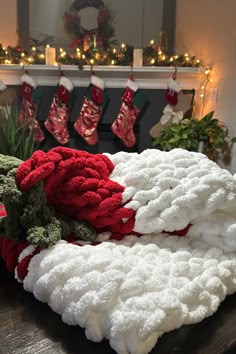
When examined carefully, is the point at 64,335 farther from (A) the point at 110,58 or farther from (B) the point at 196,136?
(A) the point at 110,58

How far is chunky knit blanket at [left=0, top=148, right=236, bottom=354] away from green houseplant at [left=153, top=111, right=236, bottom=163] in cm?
165

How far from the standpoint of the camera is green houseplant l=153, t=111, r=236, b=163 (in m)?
2.19

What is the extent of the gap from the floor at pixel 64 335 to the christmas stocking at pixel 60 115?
2.22 metres

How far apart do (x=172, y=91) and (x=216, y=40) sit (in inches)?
16.5

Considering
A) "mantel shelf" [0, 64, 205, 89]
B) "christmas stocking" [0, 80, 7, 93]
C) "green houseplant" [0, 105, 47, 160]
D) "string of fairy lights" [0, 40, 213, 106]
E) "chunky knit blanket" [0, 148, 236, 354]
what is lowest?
"green houseplant" [0, 105, 47, 160]

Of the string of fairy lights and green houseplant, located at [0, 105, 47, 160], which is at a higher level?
the string of fairy lights

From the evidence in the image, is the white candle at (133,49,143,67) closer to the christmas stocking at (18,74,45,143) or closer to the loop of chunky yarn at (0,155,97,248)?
the christmas stocking at (18,74,45,143)

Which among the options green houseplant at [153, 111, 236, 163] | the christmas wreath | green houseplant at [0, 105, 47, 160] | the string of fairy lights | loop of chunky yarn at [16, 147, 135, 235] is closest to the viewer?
loop of chunky yarn at [16, 147, 135, 235]

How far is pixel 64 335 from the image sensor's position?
0.38m

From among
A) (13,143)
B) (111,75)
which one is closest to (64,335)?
(13,143)

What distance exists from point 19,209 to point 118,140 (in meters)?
2.29

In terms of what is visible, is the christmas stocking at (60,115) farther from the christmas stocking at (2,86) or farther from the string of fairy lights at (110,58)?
the christmas stocking at (2,86)

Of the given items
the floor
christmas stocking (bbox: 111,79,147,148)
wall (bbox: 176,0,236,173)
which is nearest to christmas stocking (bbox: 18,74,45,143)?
christmas stocking (bbox: 111,79,147,148)

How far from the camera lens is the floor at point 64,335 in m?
0.36
